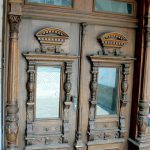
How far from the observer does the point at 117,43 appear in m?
2.74

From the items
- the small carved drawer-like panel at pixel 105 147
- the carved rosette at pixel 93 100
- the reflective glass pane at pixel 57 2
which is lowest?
the small carved drawer-like panel at pixel 105 147

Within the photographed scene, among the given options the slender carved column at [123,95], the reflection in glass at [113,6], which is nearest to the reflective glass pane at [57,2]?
the reflection in glass at [113,6]

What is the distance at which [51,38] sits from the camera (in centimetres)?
246

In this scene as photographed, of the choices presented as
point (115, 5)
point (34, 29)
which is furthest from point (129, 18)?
point (34, 29)

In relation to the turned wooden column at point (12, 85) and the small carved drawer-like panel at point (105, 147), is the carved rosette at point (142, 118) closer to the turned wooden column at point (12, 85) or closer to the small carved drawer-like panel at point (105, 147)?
the small carved drawer-like panel at point (105, 147)

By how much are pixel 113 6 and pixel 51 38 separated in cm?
75

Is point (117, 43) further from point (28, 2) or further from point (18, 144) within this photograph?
point (18, 144)

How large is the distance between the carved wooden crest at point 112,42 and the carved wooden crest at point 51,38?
382 millimetres

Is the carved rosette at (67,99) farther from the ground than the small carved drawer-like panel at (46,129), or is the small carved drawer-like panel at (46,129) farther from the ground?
the carved rosette at (67,99)

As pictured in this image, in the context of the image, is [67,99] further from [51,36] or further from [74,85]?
[51,36]

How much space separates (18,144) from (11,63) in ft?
2.48

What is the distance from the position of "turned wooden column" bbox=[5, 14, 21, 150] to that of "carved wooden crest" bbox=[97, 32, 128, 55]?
0.85 meters

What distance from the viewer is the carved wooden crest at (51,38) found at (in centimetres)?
243

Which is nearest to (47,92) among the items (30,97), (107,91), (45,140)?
(30,97)
